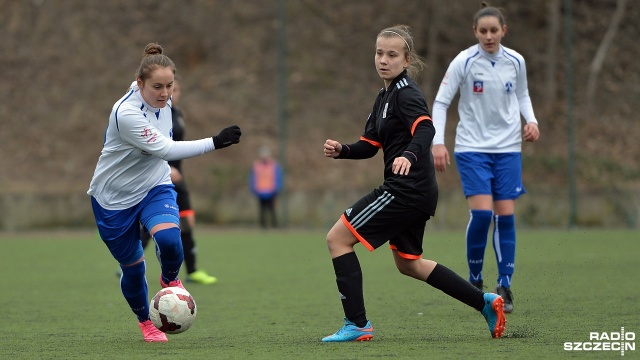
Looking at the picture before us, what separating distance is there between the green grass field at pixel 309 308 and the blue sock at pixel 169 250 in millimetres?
415

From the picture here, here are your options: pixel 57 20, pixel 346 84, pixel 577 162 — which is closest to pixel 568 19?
pixel 577 162

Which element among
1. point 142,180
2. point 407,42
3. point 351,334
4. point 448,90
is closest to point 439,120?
point 448,90

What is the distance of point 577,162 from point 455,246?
216 inches

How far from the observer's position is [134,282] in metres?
5.98

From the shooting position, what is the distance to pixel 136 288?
6000mm

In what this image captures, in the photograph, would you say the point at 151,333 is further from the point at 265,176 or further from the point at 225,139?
the point at 265,176

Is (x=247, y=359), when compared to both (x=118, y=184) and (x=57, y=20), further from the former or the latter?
(x=57, y=20)

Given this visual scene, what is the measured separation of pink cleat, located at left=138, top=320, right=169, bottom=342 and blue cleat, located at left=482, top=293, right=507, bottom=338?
1902 millimetres

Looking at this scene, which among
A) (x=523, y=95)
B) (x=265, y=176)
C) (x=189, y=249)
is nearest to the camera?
(x=523, y=95)

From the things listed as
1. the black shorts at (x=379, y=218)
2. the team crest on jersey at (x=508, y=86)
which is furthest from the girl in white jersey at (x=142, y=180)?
the team crest on jersey at (x=508, y=86)

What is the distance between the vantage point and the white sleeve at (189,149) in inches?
217

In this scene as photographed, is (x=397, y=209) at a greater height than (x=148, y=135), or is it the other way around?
(x=148, y=135)

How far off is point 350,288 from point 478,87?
242 centimetres

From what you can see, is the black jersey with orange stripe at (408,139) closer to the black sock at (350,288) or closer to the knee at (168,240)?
the black sock at (350,288)
